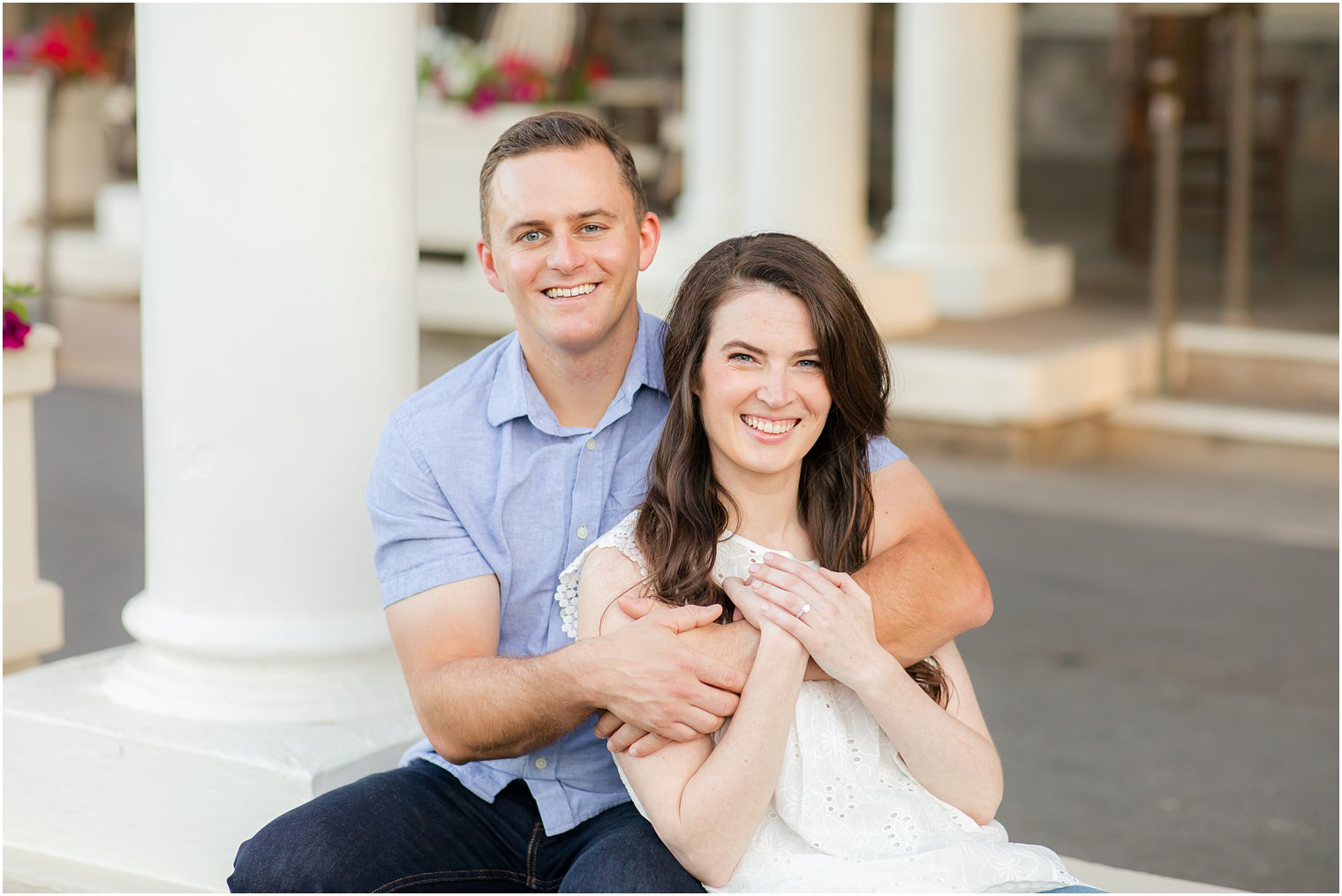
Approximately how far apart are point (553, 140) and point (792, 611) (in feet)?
2.40

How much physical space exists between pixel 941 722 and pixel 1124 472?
4991 mm

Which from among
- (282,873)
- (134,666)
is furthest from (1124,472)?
(282,873)

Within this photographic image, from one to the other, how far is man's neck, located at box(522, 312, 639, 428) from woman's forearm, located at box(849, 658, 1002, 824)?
0.60 meters

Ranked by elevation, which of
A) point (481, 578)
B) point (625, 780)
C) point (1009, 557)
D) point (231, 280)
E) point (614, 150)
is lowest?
point (1009, 557)

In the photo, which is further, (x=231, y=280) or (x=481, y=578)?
(x=231, y=280)

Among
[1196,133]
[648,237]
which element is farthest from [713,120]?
[648,237]

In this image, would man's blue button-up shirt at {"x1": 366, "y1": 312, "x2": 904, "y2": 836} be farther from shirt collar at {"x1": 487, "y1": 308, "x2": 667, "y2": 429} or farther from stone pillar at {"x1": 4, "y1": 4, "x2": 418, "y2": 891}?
stone pillar at {"x1": 4, "y1": 4, "x2": 418, "y2": 891}

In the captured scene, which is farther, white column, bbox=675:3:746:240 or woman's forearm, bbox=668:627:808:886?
white column, bbox=675:3:746:240

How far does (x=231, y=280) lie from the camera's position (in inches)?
109

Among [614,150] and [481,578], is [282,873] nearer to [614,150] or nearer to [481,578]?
[481,578]

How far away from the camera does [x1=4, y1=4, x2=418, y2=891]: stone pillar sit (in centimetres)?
276

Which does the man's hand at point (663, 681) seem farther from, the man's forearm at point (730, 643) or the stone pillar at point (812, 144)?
the stone pillar at point (812, 144)

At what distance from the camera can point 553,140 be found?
236cm

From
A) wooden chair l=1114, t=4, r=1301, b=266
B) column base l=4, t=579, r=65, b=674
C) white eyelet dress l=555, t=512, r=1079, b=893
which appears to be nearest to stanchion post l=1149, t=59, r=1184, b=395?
wooden chair l=1114, t=4, r=1301, b=266
